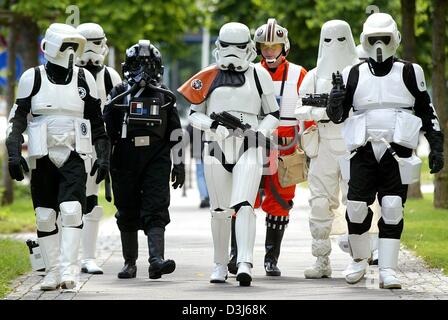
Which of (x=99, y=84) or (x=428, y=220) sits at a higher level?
(x=99, y=84)

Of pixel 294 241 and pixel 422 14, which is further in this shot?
pixel 422 14

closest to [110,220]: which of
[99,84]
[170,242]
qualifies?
[170,242]

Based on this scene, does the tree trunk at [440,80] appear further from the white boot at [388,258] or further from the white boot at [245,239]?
the white boot at [388,258]

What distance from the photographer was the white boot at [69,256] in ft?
40.0

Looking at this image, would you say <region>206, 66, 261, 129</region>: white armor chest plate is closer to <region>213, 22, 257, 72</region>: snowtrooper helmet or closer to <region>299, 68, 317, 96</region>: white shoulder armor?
<region>213, 22, 257, 72</region>: snowtrooper helmet

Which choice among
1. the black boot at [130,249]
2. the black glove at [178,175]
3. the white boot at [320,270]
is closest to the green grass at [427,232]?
the white boot at [320,270]

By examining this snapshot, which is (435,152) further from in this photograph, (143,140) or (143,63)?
(143,63)

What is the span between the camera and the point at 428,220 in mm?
19906

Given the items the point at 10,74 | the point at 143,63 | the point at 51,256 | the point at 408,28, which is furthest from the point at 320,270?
the point at 10,74

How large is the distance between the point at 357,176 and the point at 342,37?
1.65m

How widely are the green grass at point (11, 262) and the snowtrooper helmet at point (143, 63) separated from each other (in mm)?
2001

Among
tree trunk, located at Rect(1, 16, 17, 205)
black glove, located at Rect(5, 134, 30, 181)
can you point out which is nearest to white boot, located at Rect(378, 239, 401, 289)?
black glove, located at Rect(5, 134, 30, 181)

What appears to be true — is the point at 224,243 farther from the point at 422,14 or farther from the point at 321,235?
the point at 422,14

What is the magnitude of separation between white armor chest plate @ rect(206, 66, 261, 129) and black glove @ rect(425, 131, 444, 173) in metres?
1.57
